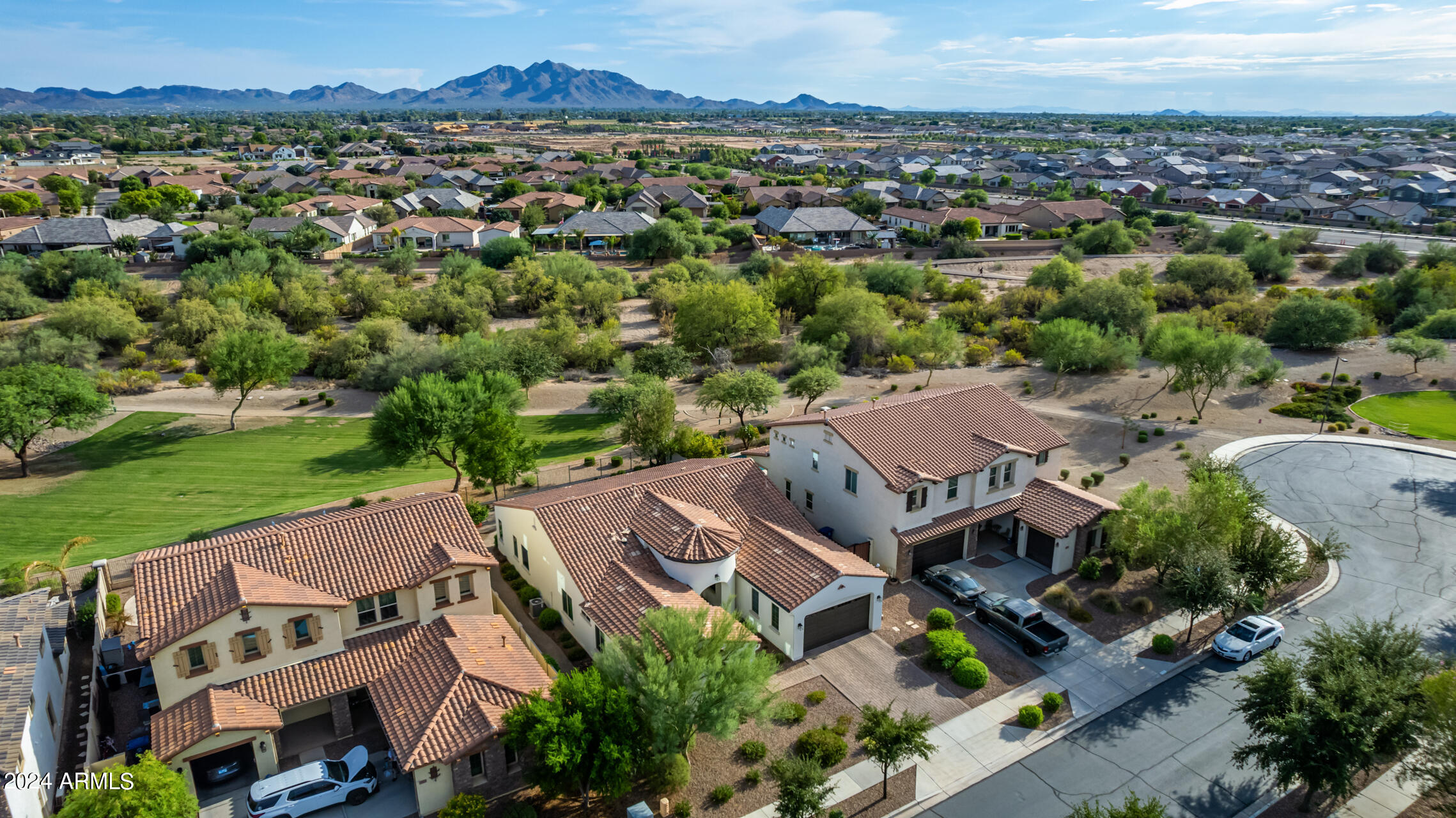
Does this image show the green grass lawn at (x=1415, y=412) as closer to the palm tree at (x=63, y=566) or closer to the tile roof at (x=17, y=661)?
the tile roof at (x=17, y=661)

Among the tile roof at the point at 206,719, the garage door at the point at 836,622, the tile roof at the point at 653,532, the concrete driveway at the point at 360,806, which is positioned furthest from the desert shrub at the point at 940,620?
the tile roof at the point at 206,719

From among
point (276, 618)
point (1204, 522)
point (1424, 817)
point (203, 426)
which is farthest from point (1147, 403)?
point (203, 426)

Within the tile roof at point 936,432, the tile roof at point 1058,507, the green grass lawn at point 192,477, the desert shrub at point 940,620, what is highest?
the tile roof at point 936,432

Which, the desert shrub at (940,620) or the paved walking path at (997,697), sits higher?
the desert shrub at (940,620)

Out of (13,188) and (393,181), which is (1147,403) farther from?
(13,188)

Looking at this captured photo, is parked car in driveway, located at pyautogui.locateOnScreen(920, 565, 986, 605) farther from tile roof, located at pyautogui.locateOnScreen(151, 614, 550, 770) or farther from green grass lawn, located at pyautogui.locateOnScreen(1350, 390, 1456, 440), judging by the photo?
green grass lawn, located at pyautogui.locateOnScreen(1350, 390, 1456, 440)
